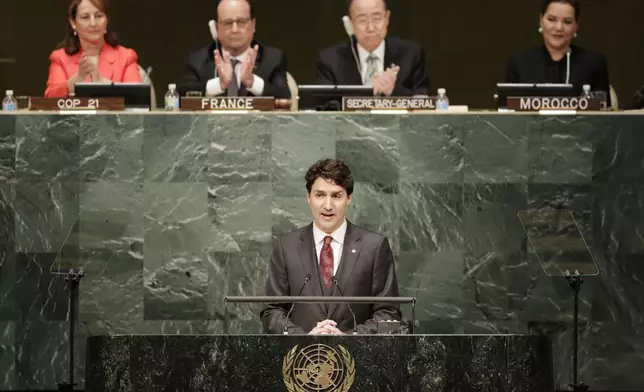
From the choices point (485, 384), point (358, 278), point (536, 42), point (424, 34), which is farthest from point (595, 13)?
point (485, 384)

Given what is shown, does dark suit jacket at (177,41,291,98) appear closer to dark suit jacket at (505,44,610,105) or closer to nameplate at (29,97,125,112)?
nameplate at (29,97,125,112)

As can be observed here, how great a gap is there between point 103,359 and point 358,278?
1.38m

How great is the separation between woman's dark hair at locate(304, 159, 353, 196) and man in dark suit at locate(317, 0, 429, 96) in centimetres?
202

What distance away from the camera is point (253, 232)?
7.16m

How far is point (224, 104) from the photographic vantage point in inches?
285

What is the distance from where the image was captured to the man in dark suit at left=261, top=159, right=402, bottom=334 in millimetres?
6004

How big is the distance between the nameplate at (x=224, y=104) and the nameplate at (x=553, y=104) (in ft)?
4.73

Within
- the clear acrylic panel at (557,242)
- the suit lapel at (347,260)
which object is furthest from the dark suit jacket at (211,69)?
the suit lapel at (347,260)

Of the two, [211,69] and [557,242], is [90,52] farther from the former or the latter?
[557,242]

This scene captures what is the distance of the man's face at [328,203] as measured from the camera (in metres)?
6.07

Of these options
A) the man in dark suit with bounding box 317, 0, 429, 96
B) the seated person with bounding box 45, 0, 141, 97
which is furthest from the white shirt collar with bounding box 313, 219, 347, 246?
the seated person with bounding box 45, 0, 141, 97

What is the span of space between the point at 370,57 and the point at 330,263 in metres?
2.45

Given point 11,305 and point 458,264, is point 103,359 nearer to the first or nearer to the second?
point 11,305

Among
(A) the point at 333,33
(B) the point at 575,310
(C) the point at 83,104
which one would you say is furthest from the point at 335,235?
(A) the point at 333,33
